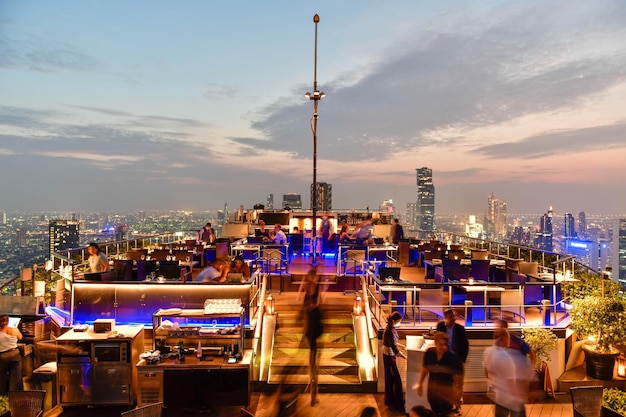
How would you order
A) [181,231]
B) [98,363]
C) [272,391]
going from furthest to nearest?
[181,231] → [272,391] → [98,363]

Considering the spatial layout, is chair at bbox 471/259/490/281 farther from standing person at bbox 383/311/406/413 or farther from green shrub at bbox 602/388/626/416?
green shrub at bbox 602/388/626/416

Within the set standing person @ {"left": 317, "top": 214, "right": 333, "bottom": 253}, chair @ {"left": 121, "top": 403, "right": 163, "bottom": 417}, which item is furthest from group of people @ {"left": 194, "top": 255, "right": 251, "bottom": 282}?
standing person @ {"left": 317, "top": 214, "right": 333, "bottom": 253}

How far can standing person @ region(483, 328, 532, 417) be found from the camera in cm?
579

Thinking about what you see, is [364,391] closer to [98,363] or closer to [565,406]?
[565,406]

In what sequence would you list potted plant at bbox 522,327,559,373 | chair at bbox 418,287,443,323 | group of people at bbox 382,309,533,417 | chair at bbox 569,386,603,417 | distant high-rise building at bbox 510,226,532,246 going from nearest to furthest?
group of people at bbox 382,309,533,417, chair at bbox 569,386,603,417, potted plant at bbox 522,327,559,373, chair at bbox 418,287,443,323, distant high-rise building at bbox 510,226,532,246

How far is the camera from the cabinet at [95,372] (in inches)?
332

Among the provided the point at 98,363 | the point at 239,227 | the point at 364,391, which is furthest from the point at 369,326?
the point at 239,227

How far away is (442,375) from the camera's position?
6.56 m

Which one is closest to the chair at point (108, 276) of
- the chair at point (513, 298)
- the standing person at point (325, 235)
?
the standing person at point (325, 235)

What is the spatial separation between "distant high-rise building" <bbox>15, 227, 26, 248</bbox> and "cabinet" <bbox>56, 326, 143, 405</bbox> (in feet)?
62.4

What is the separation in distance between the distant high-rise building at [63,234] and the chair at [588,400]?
20.8 m

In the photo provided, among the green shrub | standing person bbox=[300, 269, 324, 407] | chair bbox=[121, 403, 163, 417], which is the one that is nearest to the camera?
chair bbox=[121, 403, 163, 417]

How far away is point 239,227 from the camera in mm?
25078

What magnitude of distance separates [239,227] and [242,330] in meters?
16.5
